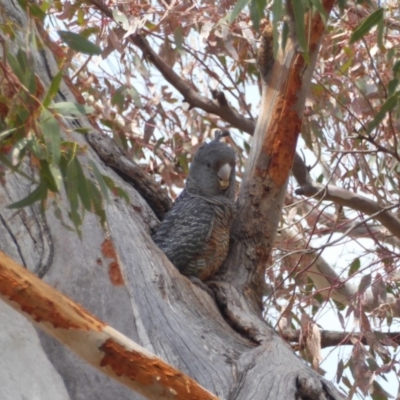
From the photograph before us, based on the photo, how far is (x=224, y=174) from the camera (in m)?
3.44

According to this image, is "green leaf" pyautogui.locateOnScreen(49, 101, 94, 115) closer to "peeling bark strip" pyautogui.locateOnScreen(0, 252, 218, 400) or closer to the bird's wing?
"peeling bark strip" pyautogui.locateOnScreen(0, 252, 218, 400)

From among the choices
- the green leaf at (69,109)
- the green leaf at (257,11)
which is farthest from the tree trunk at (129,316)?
the green leaf at (257,11)

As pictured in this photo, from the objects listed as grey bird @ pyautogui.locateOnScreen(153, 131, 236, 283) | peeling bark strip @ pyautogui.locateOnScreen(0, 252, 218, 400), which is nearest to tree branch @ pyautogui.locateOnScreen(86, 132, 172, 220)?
grey bird @ pyautogui.locateOnScreen(153, 131, 236, 283)

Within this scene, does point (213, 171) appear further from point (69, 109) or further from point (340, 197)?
point (69, 109)

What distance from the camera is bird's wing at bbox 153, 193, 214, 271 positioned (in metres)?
3.05

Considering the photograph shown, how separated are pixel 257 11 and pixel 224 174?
120 cm

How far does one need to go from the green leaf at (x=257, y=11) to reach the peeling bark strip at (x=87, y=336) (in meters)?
1.02

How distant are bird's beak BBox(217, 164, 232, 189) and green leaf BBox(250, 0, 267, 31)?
1.15 meters

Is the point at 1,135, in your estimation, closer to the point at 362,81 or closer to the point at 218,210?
the point at 218,210

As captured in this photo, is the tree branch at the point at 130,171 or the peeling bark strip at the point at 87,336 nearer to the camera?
the peeling bark strip at the point at 87,336

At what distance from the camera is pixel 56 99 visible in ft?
9.57

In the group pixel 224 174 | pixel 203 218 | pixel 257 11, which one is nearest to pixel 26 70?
pixel 257 11

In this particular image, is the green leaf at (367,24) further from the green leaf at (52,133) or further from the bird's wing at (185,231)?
the green leaf at (52,133)

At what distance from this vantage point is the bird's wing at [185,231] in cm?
305
